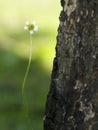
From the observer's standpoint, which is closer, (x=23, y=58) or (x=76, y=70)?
(x=76, y=70)

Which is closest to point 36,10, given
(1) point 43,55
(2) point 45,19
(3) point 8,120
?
(2) point 45,19

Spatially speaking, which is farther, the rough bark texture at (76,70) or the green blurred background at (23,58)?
the green blurred background at (23,58)

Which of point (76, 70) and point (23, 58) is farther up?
point (76, 70)

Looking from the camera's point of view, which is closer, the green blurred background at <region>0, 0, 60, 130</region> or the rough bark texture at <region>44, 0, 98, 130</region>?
the rough bark texture at <region>44, 0, 98, 130</region>
